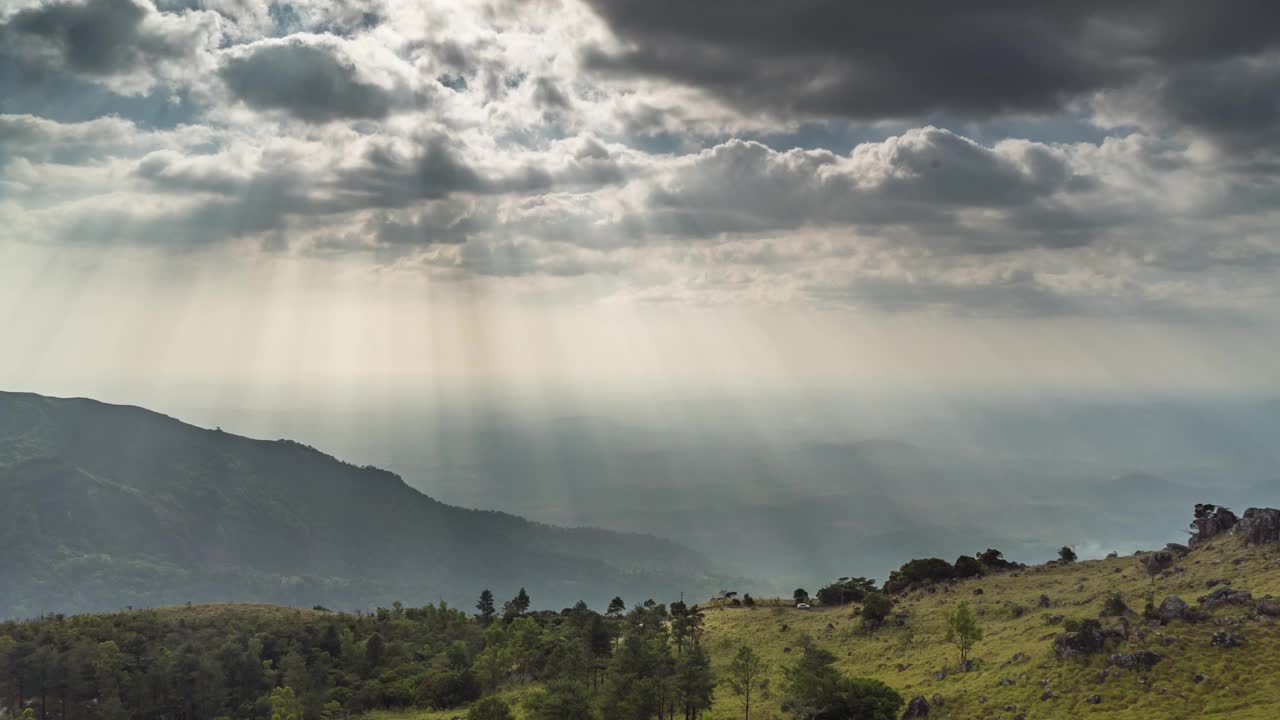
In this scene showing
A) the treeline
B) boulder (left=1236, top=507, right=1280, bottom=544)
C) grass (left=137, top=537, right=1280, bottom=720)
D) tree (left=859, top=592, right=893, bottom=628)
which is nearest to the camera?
grass (left=137, top=537, right=1280, bottom=720)

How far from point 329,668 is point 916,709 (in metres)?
85.9

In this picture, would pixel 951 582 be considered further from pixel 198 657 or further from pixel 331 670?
pixel 198 657

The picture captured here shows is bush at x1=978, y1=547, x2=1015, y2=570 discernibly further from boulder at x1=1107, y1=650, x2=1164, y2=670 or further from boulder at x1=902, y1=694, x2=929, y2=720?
boulder at x1=902, y1=694, x2=929, y2=720

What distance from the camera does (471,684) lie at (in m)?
101

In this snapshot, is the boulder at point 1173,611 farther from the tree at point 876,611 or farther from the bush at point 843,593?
the bush at point 843,593

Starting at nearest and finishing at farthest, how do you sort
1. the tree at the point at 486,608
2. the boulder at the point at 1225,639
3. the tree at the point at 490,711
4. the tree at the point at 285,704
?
the boulder at the point at 1225,639, the tree at the point at 490,711, the tree at the point at 285,704, the tree at the point at 486,608

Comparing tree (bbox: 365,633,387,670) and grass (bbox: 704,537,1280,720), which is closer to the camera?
grass (bbox: 704,537,1280,720)

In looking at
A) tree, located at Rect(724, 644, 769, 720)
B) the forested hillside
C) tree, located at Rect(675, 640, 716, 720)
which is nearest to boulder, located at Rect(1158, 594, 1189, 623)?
the forested hillside

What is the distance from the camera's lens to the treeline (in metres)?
73.9

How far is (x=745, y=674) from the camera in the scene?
78.5 metres

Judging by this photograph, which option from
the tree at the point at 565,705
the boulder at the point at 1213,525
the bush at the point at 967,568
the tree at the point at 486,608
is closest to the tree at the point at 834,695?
the tree at the point at 565,705

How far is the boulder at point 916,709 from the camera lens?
62.7 m

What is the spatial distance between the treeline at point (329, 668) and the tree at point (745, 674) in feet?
0.72

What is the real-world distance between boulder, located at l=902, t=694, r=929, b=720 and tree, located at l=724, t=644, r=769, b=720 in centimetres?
1506
